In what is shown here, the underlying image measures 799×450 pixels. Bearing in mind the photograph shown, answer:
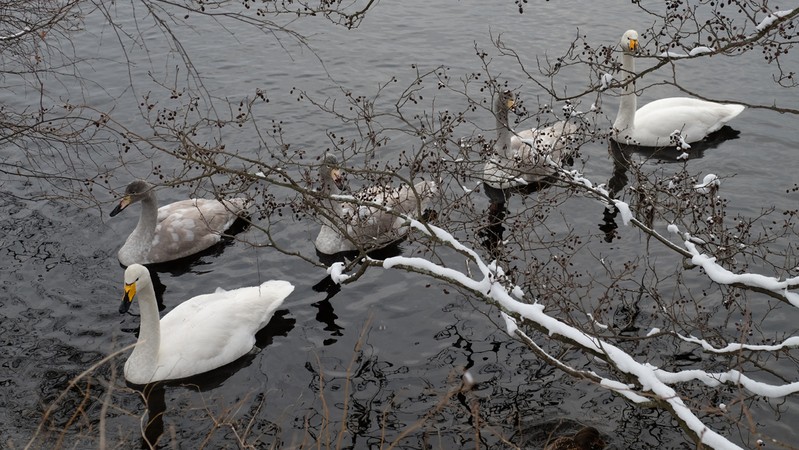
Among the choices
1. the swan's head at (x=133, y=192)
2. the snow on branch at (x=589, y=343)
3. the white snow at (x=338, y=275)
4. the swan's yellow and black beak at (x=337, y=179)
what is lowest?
the swan's head at (x=133, y=192)

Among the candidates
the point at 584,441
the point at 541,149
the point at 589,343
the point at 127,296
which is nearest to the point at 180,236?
the point at 127,296

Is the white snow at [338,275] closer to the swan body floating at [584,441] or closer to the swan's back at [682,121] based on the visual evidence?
the swan body floating at [584,441]

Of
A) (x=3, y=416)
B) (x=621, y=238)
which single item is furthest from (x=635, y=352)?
(x=3, y=416)

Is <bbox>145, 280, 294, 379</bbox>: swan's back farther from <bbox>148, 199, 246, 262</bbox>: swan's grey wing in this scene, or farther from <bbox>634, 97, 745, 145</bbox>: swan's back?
<bbox>634, 97, 745, 145</bbox>: swan's back

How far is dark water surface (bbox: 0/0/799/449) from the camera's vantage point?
9180mm

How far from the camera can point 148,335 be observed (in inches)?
399

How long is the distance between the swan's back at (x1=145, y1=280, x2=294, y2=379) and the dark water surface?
0.20 meters

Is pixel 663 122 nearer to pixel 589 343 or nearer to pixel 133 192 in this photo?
pixel 133 192

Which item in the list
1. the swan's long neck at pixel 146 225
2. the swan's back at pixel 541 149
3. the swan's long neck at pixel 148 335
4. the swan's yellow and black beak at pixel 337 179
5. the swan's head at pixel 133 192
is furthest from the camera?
the swan's long neck at pixel 146 225

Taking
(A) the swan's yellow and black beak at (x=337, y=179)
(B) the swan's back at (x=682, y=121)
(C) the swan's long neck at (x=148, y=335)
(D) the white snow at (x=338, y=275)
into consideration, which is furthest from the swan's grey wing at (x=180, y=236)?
(B) the swan's back at (x=682, y=121)

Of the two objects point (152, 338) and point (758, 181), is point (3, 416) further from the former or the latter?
point (758, 181)

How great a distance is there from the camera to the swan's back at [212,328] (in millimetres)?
10266

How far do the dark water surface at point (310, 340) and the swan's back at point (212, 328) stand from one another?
203mm

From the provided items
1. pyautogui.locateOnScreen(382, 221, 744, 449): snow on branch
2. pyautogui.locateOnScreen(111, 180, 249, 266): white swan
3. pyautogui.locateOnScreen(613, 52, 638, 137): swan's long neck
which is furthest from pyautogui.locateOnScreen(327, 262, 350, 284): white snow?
pyautogui.locateOnScreen(613, 52, 638, 137): swan's long neck
